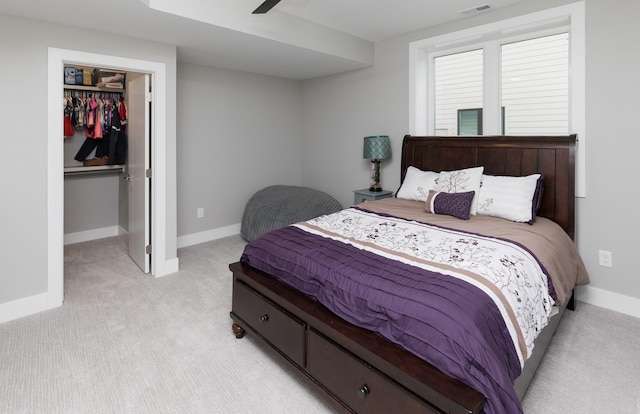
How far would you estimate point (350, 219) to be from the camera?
279cm

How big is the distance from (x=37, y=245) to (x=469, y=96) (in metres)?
4.01

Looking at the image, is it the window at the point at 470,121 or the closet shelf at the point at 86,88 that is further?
the closet shelf at the point at 86,88

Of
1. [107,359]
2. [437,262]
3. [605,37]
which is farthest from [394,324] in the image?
[605,37]

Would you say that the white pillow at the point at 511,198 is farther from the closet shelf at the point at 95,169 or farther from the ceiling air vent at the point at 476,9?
the closet shelf at the point at 95,169

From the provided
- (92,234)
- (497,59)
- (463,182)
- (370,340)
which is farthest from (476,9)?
(92,234)

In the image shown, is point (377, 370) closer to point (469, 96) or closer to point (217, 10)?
point (217, 10)

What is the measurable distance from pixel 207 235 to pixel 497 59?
12.4 ft

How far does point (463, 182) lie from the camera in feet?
10.1

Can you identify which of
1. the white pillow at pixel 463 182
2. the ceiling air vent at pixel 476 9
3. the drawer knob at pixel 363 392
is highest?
the ceiling air vent at pixel 476 9

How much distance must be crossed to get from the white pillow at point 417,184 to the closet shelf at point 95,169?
3525 mm

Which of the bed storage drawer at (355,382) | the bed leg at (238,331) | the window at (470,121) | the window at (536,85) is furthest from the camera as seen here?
the window at (470,121)

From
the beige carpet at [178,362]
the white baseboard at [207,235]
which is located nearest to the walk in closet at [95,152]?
the white baseboard at [207,235]

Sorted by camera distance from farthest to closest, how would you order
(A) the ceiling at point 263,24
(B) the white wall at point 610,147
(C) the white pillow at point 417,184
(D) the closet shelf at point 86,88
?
(D) the closet shelf at point 86,88 < (C) the white pillow at point 417,184 < (B) the white wall at point 610,147 < (A) the ceiling at point 263,24

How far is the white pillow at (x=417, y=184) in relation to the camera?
3.36 m
